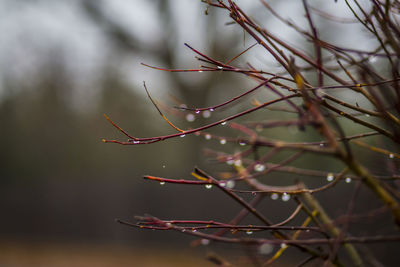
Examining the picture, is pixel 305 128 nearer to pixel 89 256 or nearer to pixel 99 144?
pixel 89 256

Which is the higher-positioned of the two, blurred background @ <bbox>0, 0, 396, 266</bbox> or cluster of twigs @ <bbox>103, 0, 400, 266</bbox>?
blurred background @ <bbox>0, 0, 396, 266</bbox>

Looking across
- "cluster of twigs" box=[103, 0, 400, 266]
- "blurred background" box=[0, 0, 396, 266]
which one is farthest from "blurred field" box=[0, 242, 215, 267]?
"cluster of twigs" box=[103, 0, 400, 266]

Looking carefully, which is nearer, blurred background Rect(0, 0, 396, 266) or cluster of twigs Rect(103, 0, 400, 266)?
cluster of twigs Rect(103, 0, 400, 266)

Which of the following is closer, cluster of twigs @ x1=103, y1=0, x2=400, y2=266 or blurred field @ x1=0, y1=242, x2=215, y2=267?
cluster of twigs @ x1=103, y1=0, x2=400, y2=266

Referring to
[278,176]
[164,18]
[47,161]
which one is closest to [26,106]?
[47,161]

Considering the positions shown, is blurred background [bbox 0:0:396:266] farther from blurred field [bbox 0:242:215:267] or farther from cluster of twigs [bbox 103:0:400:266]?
cluster of twigs [bbox 103:0:400:266]

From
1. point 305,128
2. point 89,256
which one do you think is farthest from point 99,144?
point 305,128

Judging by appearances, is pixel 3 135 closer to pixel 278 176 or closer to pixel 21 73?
pixel 21 73

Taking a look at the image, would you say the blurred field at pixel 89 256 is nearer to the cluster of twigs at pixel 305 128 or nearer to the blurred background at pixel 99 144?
the blurred background at pixel 99 144

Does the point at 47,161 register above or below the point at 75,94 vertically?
below
